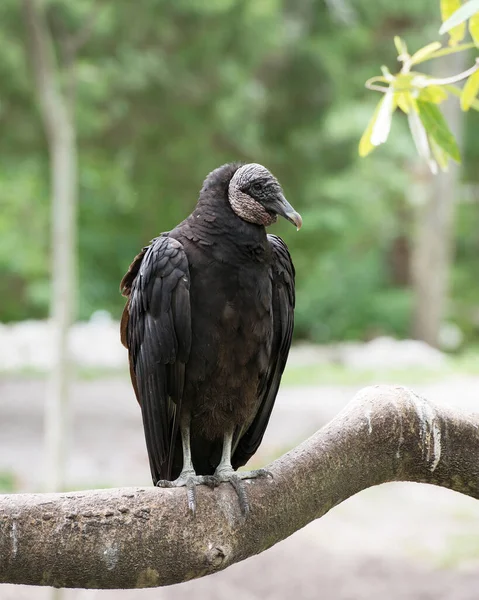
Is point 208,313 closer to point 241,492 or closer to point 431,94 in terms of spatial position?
point 241,492

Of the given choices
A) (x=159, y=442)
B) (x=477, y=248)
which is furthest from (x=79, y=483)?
(x=477, y=248)

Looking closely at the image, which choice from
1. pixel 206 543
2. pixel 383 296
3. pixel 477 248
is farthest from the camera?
pixel 477 248

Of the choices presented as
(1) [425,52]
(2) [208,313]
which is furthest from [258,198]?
(1) [425,52]

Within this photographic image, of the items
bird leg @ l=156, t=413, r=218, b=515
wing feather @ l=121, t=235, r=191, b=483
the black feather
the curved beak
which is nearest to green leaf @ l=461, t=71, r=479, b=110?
the curved beak

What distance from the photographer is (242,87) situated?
244 inches

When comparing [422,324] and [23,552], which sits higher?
[422,324]

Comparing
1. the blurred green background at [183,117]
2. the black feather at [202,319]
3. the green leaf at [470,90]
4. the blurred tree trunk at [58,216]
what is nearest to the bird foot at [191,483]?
the black feather at [202,319]

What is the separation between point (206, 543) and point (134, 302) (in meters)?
0.74

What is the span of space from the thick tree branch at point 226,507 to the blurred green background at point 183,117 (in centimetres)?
408

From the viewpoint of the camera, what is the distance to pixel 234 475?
207 centimetres

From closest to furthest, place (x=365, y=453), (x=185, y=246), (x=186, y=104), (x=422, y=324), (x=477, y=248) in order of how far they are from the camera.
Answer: (x=365, y=453) → (x=185, y=246) → (x=186, y=104) → (x=422, y=324) → (x=477, y=248)

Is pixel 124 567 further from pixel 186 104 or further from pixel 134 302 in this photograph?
pixel 186 104

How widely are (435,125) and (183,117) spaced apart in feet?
13.9

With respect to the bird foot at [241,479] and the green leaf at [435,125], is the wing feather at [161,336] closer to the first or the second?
the bird foot at [241,479]
